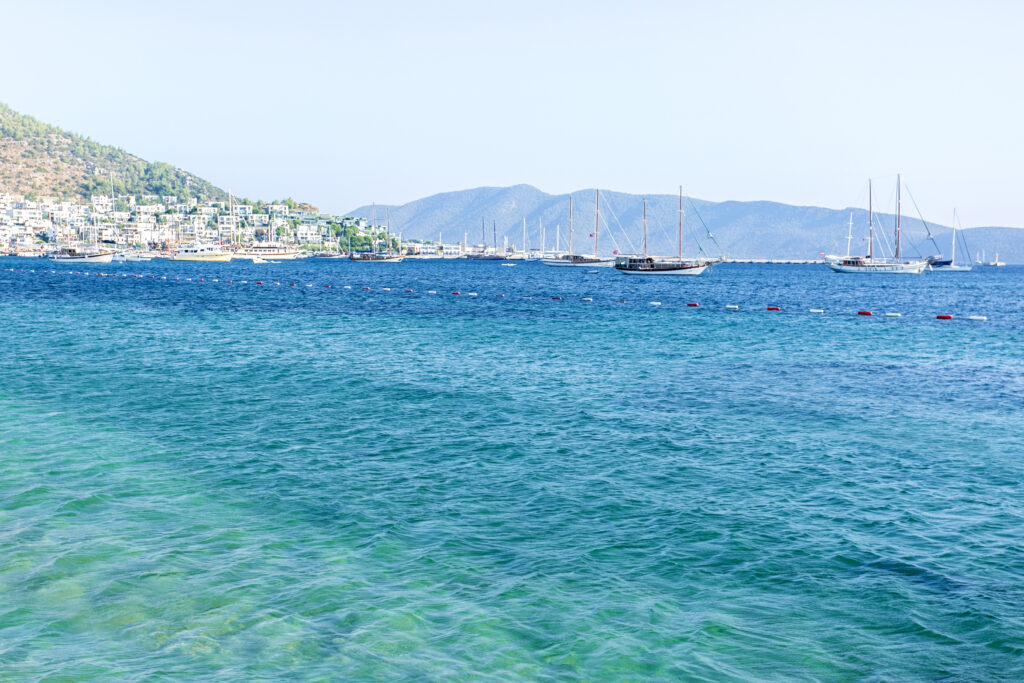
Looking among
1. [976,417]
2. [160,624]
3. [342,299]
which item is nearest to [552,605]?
[160,624]

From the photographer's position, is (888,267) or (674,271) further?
(888,267)

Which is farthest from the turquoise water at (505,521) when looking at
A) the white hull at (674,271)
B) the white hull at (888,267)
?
the white hull at (888,267)

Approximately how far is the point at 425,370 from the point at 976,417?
73.7 ft

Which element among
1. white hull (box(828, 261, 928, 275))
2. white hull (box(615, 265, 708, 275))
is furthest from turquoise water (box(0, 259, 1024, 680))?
white hull (box(828, 261, 928, 275))

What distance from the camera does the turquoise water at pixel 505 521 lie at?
11430 mm

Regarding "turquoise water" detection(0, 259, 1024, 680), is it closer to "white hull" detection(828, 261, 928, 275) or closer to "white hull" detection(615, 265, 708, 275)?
"white hull" detection(615, 265, 708, 275)

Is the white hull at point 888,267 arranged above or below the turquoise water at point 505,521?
above

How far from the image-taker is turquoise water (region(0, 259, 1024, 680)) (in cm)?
1143

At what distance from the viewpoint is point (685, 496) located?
18.5 meters

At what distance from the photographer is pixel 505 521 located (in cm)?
1670

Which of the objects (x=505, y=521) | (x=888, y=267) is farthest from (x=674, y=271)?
(x=505, y=521)

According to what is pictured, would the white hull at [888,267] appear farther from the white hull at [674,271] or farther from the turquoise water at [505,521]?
the turquoise water at [505,521]

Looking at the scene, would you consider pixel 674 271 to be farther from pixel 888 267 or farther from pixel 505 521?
pixel 505 521

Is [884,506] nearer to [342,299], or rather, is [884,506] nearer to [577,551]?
[577,551]
